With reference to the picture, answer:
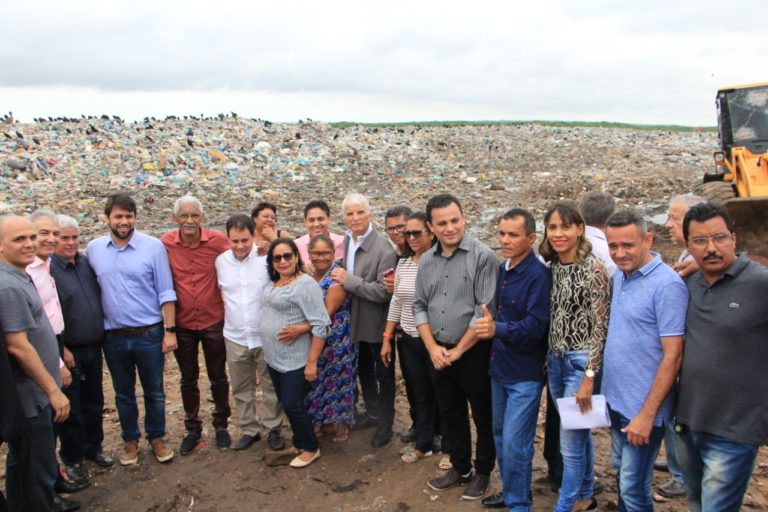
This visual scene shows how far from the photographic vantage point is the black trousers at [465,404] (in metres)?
3.36

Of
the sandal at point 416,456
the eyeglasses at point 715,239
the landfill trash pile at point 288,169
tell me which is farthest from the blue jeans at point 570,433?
the landfill trash pile at point 288,169

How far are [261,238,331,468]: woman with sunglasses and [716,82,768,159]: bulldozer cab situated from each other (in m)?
7.88

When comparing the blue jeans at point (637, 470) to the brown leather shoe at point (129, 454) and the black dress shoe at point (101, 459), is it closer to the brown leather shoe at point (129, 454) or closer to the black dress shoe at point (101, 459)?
the brown leather shoe at point (129, 454)

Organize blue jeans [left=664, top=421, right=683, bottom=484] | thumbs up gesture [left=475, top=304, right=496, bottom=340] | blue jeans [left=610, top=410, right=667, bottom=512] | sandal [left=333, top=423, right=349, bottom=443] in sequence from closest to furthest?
blue jeans [left=610, top=410, right=667, bottom=512] → thumbs up gesture [left=475, top=304, right=496, bottom=340] → blue jeans [left=664, top=421, right=683, bottom=484] → sandal [left=333, top=423, right=349, bottom=443]

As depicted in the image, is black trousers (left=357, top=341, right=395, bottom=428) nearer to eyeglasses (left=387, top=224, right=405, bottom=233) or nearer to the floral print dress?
the floral print dress

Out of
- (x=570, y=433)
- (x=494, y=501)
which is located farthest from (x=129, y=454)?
(x=570, y=433)

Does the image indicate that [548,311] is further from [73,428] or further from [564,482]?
[73,428]

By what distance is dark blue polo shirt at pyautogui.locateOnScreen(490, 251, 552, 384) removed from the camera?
3.01 m

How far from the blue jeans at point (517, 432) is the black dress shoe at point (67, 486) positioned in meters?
Result: 2.64

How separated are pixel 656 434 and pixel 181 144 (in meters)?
15.5

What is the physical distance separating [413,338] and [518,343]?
85 cm

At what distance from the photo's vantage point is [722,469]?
2408mm

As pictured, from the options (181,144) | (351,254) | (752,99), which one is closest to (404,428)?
(351,254)

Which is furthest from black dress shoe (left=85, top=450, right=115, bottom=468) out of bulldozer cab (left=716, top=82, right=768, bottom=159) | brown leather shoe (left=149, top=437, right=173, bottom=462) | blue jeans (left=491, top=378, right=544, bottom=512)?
bulldozer cab (left=716, top=82, right=768, bottom=159)
